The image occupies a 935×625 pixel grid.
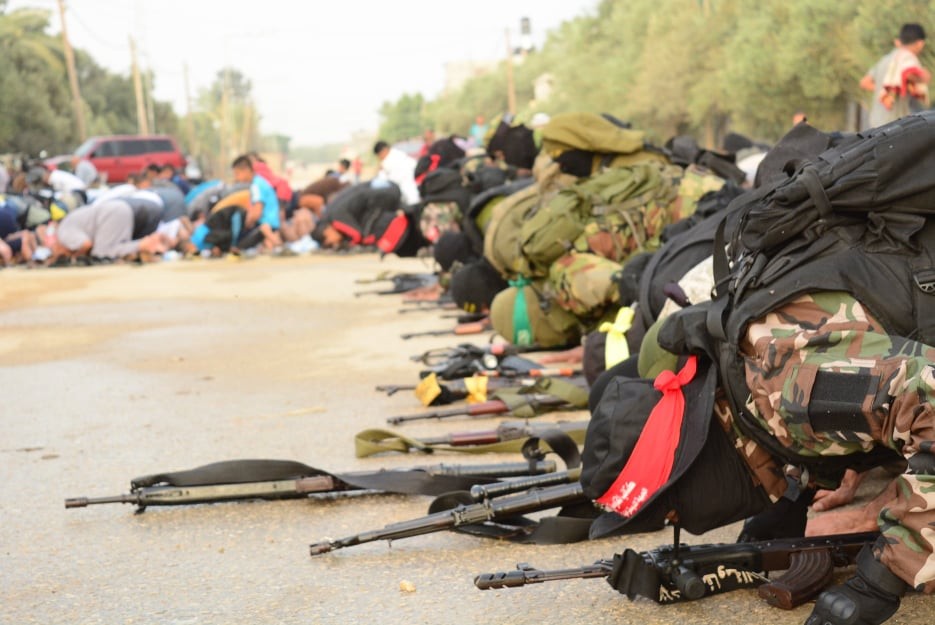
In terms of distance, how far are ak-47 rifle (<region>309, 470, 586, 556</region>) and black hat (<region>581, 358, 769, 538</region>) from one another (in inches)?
24.5

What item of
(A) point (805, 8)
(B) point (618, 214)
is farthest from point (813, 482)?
(A) point (805, 8)

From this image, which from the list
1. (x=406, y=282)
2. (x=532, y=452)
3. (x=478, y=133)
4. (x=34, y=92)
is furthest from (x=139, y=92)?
(x=532, y=452)

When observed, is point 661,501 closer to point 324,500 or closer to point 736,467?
point 736,467

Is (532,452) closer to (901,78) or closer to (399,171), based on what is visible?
(901,78)

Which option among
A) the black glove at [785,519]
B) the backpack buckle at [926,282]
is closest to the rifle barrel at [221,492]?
the black glove at [785,519]

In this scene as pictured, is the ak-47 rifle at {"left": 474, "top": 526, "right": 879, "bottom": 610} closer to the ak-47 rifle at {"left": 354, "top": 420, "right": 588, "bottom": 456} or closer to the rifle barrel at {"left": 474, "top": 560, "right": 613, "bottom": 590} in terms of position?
the rifle barrel at {"left": 474, "top": 560, "right": 613, "bottom": 590}

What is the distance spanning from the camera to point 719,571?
3178 millimetres

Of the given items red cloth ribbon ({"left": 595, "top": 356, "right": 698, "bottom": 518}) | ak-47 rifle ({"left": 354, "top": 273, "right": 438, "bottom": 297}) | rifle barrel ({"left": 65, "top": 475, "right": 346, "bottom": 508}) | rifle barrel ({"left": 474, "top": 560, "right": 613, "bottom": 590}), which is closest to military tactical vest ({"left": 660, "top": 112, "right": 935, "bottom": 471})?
red cloth ribbon ({"left": 595, "top": 356, "right": 698, "bottom": 518})

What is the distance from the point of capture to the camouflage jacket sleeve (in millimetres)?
2594

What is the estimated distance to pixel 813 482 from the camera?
10.3 feet

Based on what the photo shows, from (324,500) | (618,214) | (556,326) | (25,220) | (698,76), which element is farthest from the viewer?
(698,76)

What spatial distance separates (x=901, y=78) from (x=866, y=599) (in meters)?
7.45

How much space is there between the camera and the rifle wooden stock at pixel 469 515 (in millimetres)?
3789

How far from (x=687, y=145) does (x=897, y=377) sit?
5.00 meters
